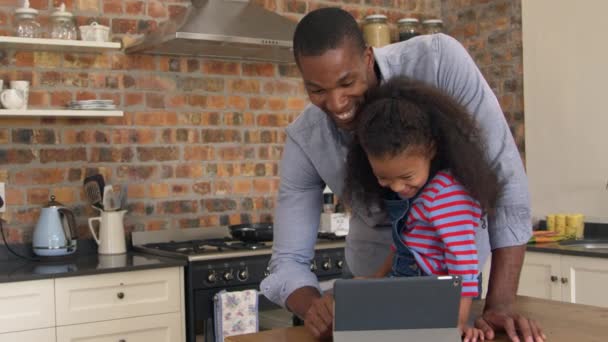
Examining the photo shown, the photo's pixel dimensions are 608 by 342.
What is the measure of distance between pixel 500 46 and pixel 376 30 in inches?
27.8

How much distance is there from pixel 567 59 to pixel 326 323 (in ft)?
10.1

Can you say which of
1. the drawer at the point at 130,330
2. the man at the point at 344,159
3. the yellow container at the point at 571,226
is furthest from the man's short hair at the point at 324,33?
the yellow container at the point at 571,226

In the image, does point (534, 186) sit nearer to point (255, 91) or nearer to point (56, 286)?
point (255, 91)

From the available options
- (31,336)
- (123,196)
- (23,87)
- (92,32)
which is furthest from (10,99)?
(31,336)

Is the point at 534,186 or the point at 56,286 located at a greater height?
the point at 534,186

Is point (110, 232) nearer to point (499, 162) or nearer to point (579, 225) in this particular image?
point (579, 225)

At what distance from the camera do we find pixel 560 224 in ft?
13.0

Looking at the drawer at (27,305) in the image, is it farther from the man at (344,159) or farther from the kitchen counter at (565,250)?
the kitchen counter at (565,250)

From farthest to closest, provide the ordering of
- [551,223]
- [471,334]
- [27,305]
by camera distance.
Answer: [551,223] → [27,305] → [471,334]

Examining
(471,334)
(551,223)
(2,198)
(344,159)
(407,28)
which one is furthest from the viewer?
(407,28)

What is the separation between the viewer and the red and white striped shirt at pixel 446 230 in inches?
59.1

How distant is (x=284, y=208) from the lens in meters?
1.89

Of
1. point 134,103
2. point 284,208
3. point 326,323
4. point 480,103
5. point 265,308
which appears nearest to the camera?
point 326,323

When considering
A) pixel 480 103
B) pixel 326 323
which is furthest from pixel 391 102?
pixel 326 323
